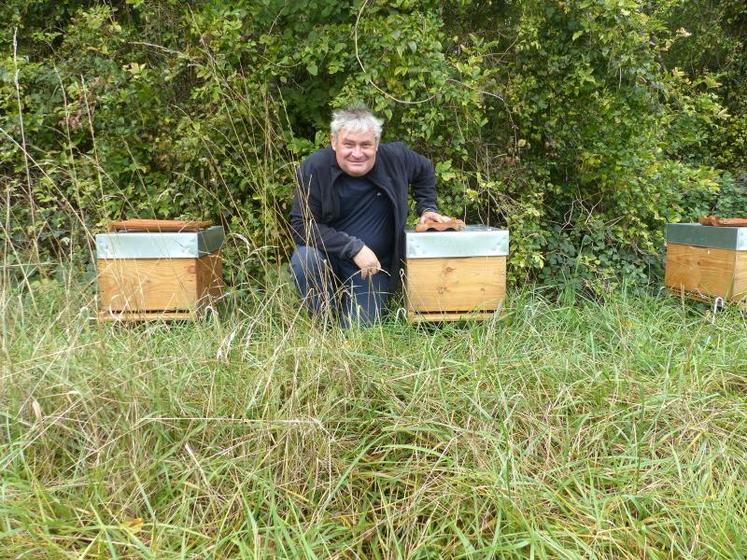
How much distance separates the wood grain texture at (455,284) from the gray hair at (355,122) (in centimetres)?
71

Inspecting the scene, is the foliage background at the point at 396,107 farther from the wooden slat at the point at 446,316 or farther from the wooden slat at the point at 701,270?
the wooden slat at the point at 446,316

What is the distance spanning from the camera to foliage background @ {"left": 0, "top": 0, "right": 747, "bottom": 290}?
401 cm

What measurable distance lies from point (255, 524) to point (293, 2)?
3312 millimetres

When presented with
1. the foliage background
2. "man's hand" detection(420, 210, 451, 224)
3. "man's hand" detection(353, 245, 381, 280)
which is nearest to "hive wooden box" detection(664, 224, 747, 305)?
the foliage background

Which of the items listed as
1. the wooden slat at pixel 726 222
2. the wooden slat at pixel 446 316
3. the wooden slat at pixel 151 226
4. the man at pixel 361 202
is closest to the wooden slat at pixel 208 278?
the wooden slat at pixel 151 226

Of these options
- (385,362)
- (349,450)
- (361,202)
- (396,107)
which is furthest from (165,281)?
(396,107)

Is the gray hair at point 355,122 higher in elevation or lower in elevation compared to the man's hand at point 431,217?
higher

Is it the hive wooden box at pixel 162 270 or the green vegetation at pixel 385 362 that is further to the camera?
the hive wooden box at pixel 162 270

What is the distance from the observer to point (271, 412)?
2.07 meters

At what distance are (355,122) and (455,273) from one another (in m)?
0.88

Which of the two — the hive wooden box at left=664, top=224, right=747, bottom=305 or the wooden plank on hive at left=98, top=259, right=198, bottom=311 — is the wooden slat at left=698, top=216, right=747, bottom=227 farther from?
the wooden plank on hive at left=98, top=259, right=198, bottom=311

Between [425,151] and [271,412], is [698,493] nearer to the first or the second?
[271,412]

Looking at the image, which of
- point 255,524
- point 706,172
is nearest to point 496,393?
point 255,524

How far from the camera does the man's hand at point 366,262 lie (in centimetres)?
331
